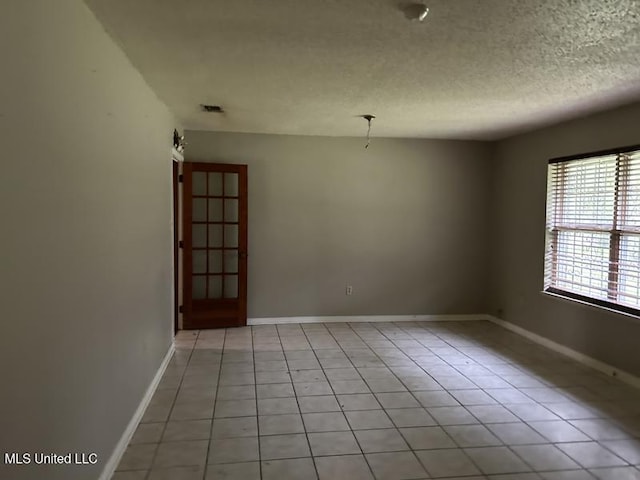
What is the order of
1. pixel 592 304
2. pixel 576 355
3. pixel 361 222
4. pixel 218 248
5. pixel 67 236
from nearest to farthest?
pixel 67 236
pixel 592 304
pixel 576 355
pixel 218 248
pixel 361 222

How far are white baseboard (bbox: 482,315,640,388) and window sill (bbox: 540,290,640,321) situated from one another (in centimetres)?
46

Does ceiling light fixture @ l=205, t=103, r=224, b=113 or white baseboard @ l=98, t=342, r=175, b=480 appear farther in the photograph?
ceiling light fixture @ l=205, t=103, r=224, b=113

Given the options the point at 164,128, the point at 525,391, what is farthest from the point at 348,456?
the point at 164,128

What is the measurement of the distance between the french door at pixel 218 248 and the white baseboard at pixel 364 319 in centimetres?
31

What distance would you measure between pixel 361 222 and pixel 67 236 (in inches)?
169

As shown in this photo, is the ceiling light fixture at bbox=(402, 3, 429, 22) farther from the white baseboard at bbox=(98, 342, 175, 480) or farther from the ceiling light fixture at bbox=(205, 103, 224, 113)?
the white baseboard at bbox=(98, 342, 175, 480)

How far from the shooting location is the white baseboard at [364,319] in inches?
222

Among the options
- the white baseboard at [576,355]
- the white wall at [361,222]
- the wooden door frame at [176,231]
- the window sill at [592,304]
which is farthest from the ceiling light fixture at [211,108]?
the white baseboard at [576,355]

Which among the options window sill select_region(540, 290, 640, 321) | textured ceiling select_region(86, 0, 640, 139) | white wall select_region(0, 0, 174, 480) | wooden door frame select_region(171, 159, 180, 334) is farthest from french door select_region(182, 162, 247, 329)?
window sill select_region(540, 290, 640, 321)

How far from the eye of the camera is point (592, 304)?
4.17m

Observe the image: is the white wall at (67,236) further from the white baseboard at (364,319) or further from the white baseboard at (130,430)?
the white baseboard at (364,319)

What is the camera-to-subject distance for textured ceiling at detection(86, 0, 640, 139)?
6.97ft

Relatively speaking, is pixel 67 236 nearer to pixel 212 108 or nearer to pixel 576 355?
pixel 212 108

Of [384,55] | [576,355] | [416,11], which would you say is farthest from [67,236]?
[576,355]
